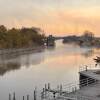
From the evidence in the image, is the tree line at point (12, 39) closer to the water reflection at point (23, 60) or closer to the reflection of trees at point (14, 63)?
the water reflection at point (23, 60)

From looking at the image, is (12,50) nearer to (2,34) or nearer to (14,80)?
(2,34)

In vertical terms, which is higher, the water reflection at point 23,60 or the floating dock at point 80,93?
the floating dock at point 80,93

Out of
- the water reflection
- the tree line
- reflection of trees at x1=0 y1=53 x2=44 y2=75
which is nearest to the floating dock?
the water reflection

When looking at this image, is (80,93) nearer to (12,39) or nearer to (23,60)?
(23,60)

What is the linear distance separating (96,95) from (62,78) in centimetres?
2313

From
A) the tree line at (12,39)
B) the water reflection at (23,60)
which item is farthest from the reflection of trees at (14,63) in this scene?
the tree line at (12,39)

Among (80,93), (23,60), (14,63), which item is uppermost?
(80,93)

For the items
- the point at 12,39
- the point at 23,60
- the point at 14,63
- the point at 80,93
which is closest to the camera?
the point at 80,93

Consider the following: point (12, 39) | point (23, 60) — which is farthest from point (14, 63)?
point (12, 39)

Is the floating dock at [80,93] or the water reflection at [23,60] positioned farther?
the water reflection at [23,60]

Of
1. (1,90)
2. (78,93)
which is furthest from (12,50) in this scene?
(78,93)

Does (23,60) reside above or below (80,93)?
below

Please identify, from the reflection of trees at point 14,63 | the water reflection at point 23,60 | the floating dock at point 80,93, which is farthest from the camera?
the water reflection at point 23,60

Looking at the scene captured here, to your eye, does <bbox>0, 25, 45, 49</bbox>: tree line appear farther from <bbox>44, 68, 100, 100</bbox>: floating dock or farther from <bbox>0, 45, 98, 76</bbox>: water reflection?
<bbox>44, 68, 100, 100</bbox>: floating dock
